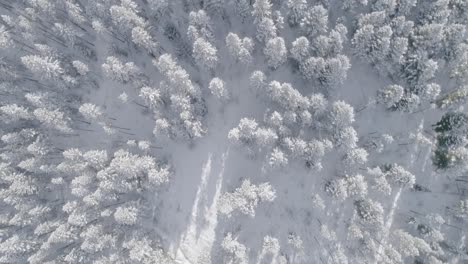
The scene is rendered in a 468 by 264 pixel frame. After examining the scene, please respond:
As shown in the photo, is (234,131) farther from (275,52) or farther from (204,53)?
(275,52)

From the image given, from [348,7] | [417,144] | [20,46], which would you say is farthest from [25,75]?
[417,144]

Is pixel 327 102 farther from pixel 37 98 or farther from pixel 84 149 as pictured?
pixel 37 98

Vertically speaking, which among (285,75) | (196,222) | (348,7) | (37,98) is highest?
(348,7)

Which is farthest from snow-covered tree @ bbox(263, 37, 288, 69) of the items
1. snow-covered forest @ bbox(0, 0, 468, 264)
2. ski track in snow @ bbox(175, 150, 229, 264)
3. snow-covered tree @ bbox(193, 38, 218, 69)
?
ski track in snow @ bbox(175, 150, 229, 264)

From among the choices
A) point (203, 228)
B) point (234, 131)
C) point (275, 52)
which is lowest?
point (203, 228)

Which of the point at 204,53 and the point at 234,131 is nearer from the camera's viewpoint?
the point at 204,53

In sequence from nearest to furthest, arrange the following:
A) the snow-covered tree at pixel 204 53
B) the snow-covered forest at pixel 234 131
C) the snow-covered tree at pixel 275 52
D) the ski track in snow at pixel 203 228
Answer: the snow-covered tree at pixel 275 52
the snow-covered tree at pixel 204 53
the snow-covered forest at pixel 234 131
the ski track in snow at pixel 203 228

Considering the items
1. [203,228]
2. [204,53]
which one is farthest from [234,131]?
[203,228]

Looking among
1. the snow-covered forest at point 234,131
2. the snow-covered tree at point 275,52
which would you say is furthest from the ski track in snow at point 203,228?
the snow-covered tree at point 275,52

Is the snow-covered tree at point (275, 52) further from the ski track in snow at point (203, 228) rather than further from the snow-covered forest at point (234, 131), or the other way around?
the ski track in snow at point (203, 228)
